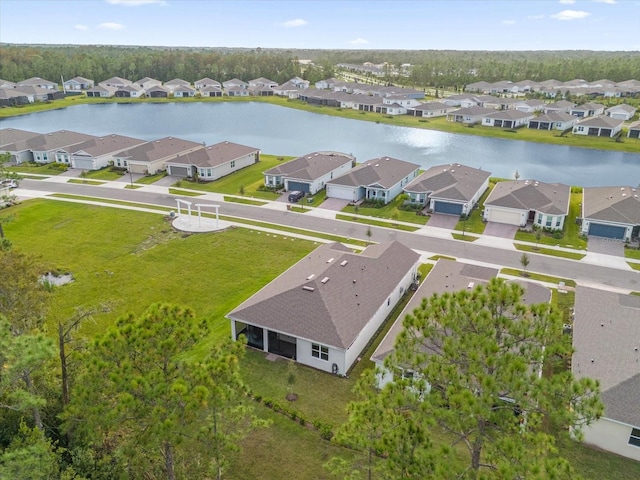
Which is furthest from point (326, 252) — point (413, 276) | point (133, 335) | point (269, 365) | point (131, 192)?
point (131, 192)

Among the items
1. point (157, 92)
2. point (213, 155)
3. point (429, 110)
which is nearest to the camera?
point (213, 155)

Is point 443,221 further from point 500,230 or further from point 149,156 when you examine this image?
point 149,156

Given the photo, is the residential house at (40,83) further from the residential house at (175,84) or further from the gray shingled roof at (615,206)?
the gray shingled roof at (615,206)

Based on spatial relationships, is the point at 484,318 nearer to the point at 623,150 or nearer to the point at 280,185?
the point at 280,185

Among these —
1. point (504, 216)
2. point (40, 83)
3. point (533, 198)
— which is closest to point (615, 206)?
point (533, 198)

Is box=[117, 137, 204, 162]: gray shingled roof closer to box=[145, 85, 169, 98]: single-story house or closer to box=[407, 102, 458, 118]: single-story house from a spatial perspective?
box=[407, 102, 458, 118]: single-story house

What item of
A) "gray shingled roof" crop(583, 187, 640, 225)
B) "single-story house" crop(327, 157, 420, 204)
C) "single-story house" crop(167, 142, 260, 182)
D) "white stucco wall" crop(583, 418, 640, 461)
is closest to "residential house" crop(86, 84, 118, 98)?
"single-story house" crop(167, 142, 260, 182)
